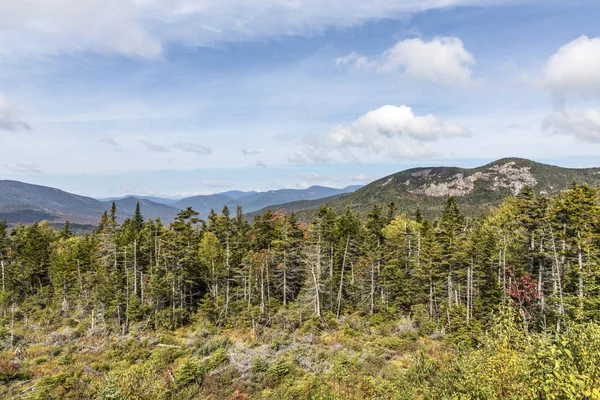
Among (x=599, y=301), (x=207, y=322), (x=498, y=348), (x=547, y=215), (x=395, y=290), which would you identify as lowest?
(x=207, y=322)

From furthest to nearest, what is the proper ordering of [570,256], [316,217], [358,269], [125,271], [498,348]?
[125,271]
[358,269]
[316,217]
[570,256]
[498,348]

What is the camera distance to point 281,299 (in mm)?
53062

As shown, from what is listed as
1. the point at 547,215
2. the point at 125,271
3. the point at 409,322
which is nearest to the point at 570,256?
the point at 547,215

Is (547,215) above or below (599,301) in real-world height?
above

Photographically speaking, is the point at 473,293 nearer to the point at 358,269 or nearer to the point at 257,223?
the point at 358,269

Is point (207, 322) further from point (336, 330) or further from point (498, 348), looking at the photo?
point (498, 348)

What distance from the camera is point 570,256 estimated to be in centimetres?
3350

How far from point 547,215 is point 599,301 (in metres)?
11.8

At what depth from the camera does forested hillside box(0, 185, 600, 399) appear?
2956cm

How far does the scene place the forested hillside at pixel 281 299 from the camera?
97.0ft

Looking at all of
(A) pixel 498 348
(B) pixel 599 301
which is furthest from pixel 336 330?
(A) pixel 498 348

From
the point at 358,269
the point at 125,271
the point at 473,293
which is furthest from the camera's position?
the point at 125,271

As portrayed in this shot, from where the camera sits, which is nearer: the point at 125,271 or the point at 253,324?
the point at 253,324

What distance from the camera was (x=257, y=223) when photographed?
5431 centimetres
